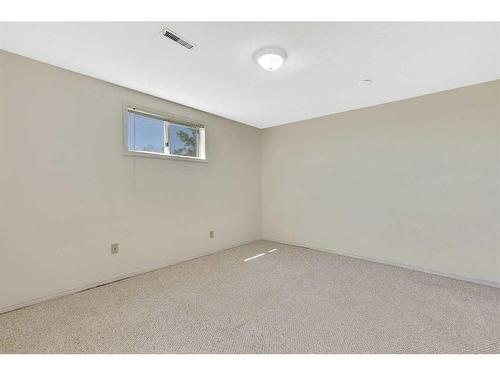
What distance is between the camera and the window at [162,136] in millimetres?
2848

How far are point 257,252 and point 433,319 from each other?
235cm

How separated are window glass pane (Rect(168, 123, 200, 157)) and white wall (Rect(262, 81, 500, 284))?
1668 mm

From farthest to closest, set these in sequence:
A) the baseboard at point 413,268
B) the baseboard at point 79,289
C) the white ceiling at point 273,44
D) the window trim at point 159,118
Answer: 1. the window trim at point 159,118
2. the baseboard at point 413,268
3. the baseboard at point 79,289
4. the white ceiling at point 273,44

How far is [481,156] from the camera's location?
2.62 meters

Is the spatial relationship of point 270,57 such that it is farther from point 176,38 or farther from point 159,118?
point 159,118

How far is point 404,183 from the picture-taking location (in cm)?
311

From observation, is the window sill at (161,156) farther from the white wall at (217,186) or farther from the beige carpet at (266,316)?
the beige carpet at (266,316)

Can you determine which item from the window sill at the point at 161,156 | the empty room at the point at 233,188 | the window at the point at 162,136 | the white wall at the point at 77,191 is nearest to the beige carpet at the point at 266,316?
the empty room at the point at 233,188

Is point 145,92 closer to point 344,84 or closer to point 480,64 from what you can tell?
point 344,84

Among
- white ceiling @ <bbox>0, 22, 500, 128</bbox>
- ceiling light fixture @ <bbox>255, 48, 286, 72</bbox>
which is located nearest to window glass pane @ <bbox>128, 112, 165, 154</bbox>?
white ceiling @ <bbox>0, 22, 500, 128</bbox>

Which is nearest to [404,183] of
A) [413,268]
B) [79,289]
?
[413,268]

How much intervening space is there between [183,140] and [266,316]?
2.57 metres

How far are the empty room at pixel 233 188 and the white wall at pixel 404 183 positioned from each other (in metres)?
0.02
